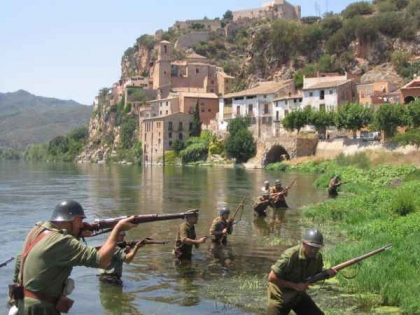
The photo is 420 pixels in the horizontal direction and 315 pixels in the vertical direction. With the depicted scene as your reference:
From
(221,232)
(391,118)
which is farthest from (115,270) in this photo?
(391,118)

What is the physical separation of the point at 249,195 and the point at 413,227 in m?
20.2

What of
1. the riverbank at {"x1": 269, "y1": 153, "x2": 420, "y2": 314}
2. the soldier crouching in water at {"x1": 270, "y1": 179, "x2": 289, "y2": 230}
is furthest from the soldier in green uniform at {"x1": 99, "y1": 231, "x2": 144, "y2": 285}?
the soldier crouching in water at {"x1": 270, "y1": 179, "x2": 289, "y2": 230}

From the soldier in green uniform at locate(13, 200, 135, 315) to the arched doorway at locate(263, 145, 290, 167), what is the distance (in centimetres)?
7448

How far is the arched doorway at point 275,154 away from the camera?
268 ft

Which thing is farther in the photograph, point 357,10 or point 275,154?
point 357,10

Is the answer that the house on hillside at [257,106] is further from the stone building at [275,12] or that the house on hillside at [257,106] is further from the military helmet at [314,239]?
the military helmet at [314,239]

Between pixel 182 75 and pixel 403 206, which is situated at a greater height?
pixel 182 75

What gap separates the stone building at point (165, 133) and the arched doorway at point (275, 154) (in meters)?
28.9

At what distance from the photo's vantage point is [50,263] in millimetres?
6359

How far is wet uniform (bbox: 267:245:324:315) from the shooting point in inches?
343

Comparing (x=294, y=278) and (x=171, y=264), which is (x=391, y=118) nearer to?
(x=171, y=264)

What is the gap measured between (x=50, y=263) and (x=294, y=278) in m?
3.83

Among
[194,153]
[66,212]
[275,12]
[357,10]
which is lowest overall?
[66,212]

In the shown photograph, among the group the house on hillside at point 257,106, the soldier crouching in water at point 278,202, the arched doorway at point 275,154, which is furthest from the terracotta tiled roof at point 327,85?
the soldier crouching in water at point 278,202
